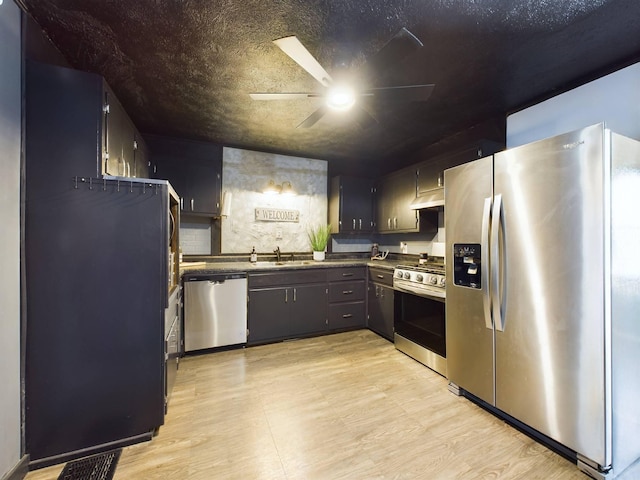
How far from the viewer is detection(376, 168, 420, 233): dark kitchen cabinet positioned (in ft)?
11.6

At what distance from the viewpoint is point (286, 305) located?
128 inches

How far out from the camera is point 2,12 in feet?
4.21

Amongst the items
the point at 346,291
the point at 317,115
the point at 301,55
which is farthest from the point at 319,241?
the point at 301,55

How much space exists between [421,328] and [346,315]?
105 centimetres

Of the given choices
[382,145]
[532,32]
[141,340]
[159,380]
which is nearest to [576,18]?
[532,32]

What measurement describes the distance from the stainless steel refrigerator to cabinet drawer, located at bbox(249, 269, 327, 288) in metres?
1.91

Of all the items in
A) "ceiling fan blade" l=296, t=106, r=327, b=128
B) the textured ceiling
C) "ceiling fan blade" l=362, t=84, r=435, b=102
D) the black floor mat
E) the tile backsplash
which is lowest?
the black floor mat

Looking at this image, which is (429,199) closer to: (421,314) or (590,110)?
(421,314)

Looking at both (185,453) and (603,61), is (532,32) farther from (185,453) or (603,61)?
(185,453)

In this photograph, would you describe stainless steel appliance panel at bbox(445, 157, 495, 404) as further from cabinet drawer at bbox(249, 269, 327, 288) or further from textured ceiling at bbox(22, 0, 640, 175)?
cabinet drawer at bbox(249, 269, 327, 288)

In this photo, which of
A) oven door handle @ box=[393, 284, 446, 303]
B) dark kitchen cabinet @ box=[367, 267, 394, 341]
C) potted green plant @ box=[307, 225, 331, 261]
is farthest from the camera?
potted green plant @ box=[307, 225, 331, 261]

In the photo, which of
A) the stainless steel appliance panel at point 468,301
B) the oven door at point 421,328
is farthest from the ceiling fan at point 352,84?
the oven door at point 421,328

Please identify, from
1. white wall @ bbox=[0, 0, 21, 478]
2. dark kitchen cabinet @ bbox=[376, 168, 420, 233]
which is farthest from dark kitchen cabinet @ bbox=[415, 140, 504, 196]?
white wall @ bbox=[0, 0, 21, 478]

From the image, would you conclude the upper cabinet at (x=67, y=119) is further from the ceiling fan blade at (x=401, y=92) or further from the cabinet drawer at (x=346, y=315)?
the cabinet drawer at (x=346, y=315)
